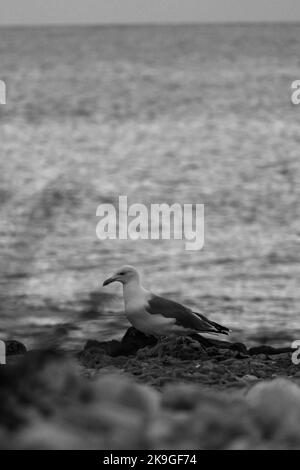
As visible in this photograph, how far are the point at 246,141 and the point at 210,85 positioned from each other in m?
30.8

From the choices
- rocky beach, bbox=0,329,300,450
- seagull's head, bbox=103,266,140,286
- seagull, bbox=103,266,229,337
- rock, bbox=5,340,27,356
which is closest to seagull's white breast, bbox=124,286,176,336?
seagull, bbox=103,266,229,337

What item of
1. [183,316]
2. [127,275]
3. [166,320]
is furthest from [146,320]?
[127,275]

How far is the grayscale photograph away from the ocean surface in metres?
0.06

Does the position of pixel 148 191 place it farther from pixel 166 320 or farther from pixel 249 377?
pixel 249 377

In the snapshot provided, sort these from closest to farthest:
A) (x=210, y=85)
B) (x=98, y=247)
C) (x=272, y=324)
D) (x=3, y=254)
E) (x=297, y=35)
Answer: (x=272, y=324) → (x=3, y=254) → (x=98, y=247) → (x=210, y=85) → (x=297, y=35)

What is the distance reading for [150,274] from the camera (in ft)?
54.7

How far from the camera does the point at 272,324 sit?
13.8m

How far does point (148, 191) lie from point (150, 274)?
29.7 ft

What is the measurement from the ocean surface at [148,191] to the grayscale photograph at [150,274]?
0.06 meters

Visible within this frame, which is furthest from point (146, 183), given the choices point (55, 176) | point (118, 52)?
point (118, 52)

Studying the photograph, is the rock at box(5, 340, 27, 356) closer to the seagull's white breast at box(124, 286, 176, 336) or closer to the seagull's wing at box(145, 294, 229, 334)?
the seagull's white breast at box(124, 286, 176, 336)

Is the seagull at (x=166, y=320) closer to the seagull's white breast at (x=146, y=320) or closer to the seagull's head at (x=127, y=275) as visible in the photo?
the seagull's white breast at (x=146, y=320)

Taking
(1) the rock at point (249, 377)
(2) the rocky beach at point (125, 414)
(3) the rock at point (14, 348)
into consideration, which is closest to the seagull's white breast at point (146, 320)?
(3) the rock at point (14, 348)
